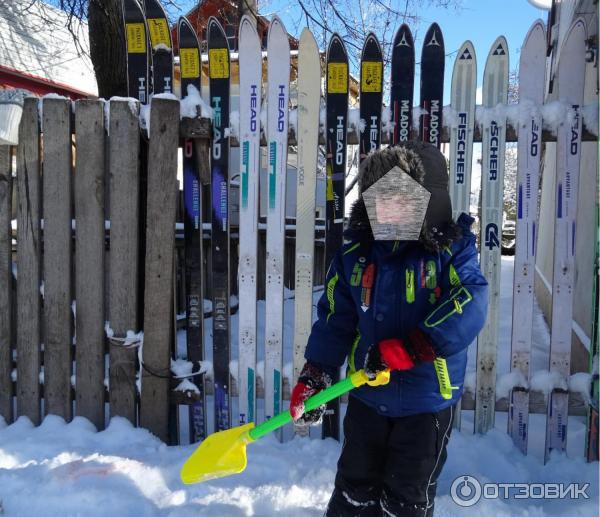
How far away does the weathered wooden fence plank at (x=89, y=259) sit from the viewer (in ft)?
8.59

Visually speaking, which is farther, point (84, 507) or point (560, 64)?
point (560, 64)

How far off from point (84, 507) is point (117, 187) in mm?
1567

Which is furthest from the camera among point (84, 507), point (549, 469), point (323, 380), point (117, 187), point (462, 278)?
point (117, 187)

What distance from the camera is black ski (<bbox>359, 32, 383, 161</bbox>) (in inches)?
99.7

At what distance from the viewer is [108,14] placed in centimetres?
352

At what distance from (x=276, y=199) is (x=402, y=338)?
4.05 feet

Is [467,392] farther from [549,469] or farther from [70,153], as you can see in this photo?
[70,153]

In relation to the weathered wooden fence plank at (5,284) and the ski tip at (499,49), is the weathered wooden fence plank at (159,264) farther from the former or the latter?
the ski tip at (499,49)

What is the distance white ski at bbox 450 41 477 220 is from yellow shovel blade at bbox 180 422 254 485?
5.02ft

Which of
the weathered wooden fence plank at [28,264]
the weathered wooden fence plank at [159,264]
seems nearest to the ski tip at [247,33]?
the weathered wooden fence plank at [159,264]

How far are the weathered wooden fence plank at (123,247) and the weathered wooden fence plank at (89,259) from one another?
0.26 ft

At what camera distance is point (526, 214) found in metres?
2.46

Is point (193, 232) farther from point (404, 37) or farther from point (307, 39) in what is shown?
point (404, 37)

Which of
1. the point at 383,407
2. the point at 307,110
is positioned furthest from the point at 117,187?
the point at 383,407
